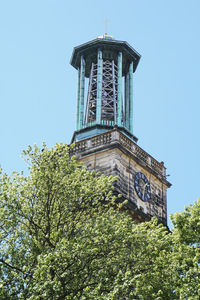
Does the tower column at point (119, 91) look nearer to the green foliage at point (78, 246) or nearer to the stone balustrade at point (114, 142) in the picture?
the stone balustrade at point (114, 142)

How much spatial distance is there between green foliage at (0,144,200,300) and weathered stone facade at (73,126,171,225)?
10788mm

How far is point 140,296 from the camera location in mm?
21469

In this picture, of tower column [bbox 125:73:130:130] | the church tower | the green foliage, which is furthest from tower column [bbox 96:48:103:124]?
the green foliage

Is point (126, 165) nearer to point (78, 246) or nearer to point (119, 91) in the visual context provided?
point (119, 91)

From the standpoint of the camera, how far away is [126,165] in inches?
1497

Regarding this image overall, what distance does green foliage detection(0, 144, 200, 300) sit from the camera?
70.4 feet

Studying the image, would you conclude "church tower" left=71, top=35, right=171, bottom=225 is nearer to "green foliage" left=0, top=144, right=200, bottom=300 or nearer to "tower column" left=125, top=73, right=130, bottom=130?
"tower column" left=125, top=73, right=130, bottom=130

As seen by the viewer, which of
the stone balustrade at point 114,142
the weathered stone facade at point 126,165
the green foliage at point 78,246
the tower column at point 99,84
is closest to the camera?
the green foliage at point 78,246

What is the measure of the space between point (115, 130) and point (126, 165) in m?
2.10

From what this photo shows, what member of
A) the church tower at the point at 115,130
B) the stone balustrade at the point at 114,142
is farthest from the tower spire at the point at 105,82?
the stone balustrade at the point at 114,142

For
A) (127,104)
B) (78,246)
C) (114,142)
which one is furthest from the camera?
(127,104)

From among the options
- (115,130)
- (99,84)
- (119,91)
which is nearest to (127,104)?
(119,91)

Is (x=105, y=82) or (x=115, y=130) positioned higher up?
(x=105, y=82)

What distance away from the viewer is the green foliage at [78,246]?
2147 cm
